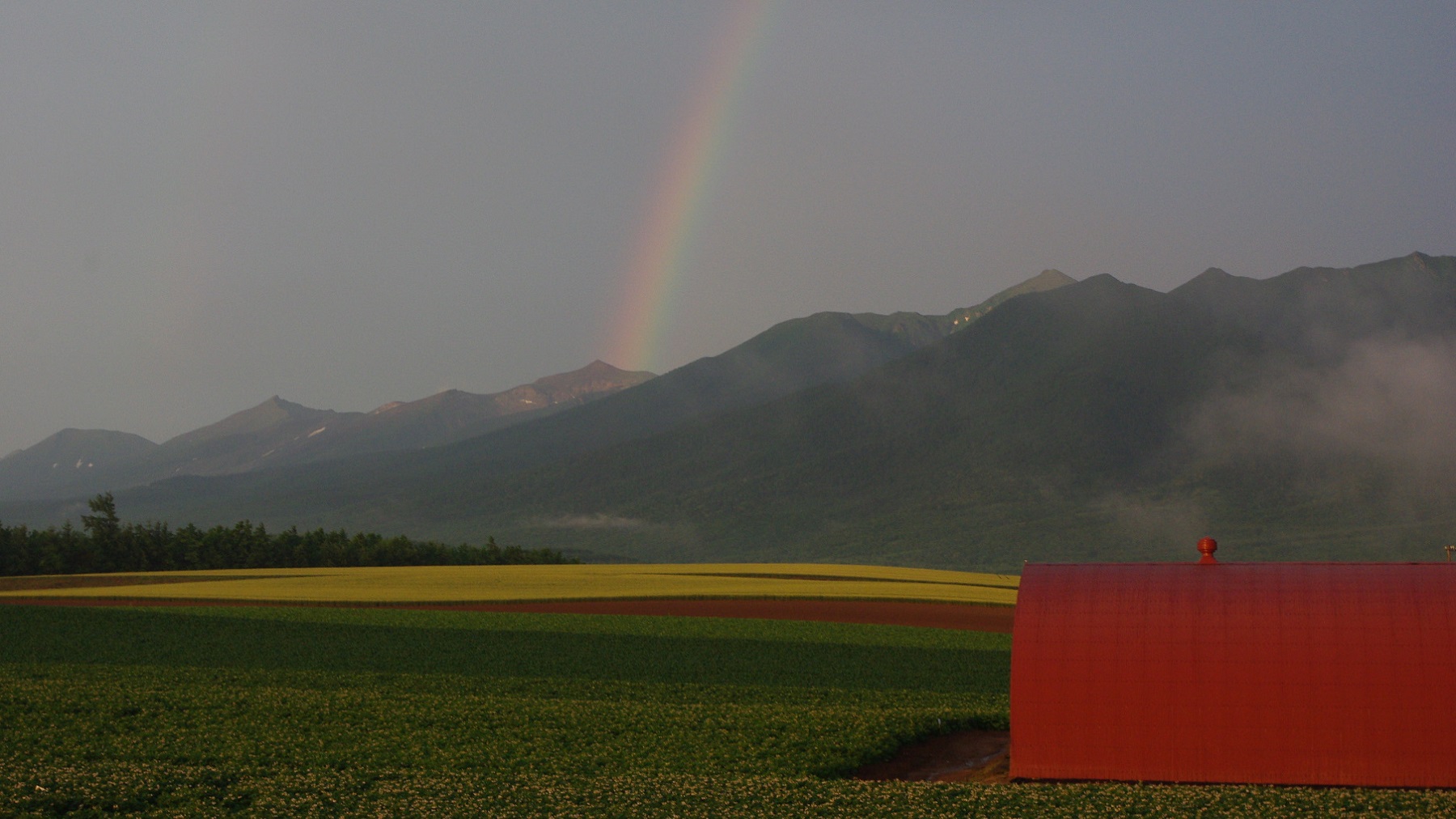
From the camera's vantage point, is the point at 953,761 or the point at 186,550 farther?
the point at 186,550

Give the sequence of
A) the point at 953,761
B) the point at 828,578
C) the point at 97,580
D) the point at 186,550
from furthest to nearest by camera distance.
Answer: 1. the point at 186,550
2. the point at 828,578
3. the point at 97,580
4. the point at 953,761

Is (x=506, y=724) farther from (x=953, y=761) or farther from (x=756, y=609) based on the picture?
(x=756, y=609)

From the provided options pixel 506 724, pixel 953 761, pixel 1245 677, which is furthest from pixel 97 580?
pixel 1245 677

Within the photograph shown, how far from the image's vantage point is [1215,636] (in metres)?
20.2

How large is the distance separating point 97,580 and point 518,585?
2669 cm

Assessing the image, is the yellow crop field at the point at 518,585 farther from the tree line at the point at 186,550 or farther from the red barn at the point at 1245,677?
the red barn at the point at 1245,677

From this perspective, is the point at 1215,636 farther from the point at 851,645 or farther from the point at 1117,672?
the point at 851,645

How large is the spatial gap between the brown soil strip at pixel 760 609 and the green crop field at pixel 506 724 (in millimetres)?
7706

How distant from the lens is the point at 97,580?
7506 cm

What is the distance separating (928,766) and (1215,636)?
5.83 metres

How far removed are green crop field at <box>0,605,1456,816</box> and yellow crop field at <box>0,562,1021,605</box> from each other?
1579cm

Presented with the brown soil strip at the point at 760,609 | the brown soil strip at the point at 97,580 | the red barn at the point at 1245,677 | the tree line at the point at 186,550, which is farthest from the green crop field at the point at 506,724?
the tree line at the point at 186,550

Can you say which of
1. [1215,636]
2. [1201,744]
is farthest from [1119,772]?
[1215,636]

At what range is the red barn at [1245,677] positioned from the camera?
19156mm
